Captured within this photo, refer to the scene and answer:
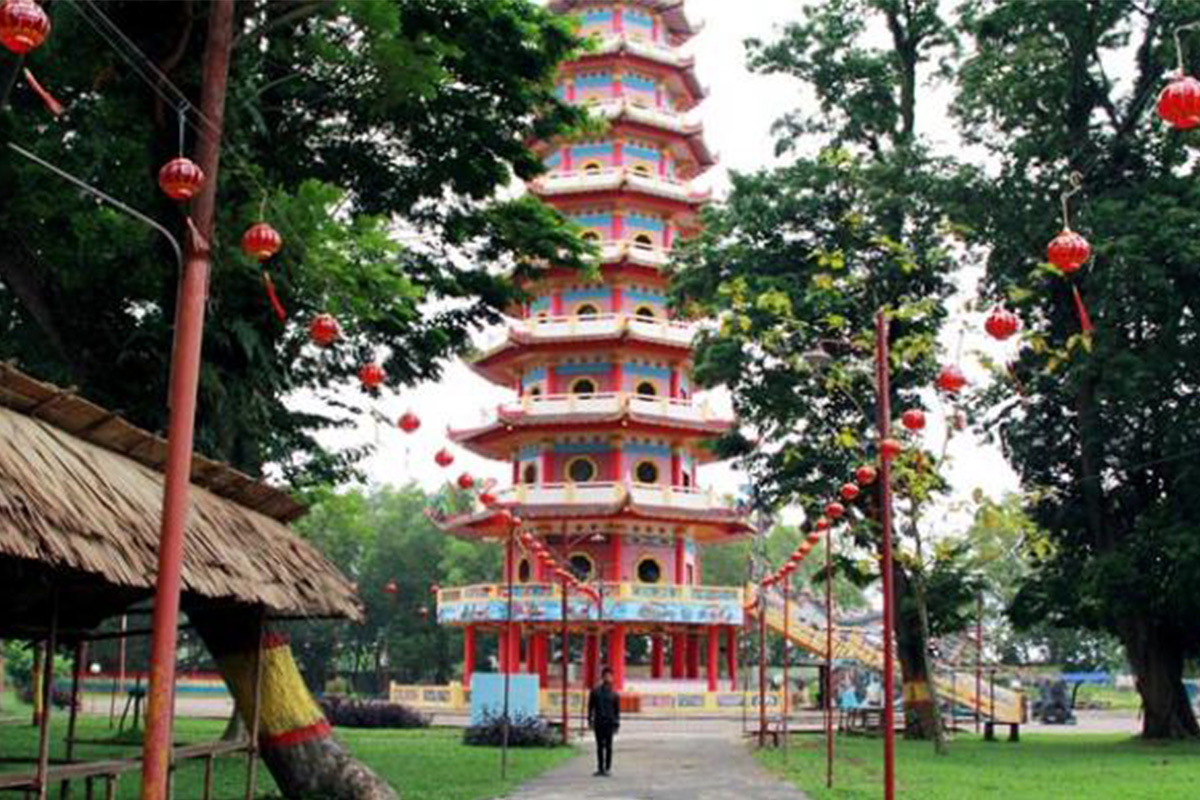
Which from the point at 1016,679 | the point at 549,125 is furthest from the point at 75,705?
the point at 1016,679

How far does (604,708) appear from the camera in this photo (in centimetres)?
1884

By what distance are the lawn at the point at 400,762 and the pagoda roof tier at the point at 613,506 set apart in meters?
10.6

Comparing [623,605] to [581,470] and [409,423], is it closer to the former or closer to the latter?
[581,470]

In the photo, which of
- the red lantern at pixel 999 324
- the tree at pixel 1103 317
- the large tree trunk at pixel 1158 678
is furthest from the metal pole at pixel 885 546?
the large tree trunk at pixel 1158 678

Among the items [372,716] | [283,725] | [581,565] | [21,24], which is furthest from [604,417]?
[21,24]

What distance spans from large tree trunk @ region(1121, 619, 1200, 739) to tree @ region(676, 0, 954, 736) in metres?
4.25

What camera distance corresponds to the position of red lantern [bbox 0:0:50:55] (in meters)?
6.58

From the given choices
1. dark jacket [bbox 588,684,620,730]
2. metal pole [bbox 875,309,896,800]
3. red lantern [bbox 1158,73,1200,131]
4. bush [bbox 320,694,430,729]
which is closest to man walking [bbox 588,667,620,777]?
dark jacket [bbox 588,684,620,730]

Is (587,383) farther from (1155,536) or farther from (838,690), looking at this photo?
(1155,536)

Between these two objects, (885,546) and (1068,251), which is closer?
(1068,251)

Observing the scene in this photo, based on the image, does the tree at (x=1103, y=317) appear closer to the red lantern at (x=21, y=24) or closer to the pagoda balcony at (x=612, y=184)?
the pagoda balcony at (x=612, y=184)

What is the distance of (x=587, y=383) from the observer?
4122 cm

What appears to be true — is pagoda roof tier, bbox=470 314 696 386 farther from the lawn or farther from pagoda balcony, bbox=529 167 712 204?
the lawn

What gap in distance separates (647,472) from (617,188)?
28.2ft
